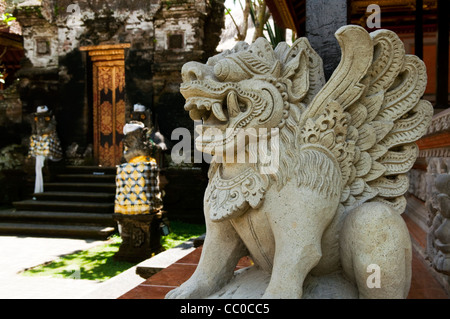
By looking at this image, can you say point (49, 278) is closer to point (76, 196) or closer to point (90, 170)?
point (76, 196)

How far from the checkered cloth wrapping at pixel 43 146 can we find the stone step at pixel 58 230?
5.46ft

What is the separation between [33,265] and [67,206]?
2.47 m

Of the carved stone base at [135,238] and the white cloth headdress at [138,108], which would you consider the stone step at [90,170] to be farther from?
the carved stone base at [135,238]

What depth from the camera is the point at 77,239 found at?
6.79 meters

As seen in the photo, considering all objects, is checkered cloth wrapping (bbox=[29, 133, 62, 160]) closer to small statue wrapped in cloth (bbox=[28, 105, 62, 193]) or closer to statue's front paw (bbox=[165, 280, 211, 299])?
small statue wrapped in cloth (bbox=[28, 105, 62, 193])

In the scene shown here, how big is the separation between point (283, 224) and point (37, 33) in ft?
31.5

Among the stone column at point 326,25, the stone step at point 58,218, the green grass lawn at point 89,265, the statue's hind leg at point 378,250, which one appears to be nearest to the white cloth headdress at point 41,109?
the stone step at point 58,218

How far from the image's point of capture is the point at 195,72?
1522 millimetres

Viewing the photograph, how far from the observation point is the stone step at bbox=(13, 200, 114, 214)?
744cm

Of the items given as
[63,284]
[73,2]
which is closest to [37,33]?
[73,2]

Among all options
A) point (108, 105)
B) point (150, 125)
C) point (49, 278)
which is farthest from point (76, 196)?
point (49, 278)

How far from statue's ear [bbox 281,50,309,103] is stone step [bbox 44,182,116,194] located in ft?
22.6

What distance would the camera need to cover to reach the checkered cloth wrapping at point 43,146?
8.40 metres
